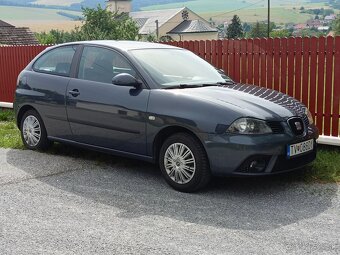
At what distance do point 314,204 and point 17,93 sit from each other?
465cm

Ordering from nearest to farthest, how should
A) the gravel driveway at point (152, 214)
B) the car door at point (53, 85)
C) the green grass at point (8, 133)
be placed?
1. the gravel driveway at point (152, 214)
2. the car door at point (53, 85)
3. the green grass at point (8, 133)

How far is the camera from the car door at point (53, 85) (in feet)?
22.7

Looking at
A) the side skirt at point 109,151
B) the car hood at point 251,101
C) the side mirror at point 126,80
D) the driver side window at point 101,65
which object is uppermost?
the driver side window at point 101,65

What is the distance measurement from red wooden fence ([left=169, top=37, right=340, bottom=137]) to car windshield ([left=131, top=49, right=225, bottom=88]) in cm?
153

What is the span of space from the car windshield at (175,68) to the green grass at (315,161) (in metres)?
1.53

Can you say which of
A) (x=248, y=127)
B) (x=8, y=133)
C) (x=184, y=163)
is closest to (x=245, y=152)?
(x=248, y=127)

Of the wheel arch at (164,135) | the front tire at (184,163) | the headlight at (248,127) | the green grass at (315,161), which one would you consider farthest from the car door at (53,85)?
the headlight at (248,127)

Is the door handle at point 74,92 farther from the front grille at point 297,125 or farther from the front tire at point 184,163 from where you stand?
the front grille at point 297,125

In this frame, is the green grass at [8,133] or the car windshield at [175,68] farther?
the green grass at [8,133]

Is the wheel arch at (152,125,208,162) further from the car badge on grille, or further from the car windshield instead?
the car badge on grille

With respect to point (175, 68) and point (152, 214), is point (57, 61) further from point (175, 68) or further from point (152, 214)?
point (152, 214)

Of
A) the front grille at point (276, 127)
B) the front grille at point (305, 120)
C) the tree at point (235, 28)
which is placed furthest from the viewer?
the tree at point (235, 28)

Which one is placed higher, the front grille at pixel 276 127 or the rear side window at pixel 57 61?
the rear side window at pixel 57 61

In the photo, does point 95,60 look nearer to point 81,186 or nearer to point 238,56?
point 81,186
